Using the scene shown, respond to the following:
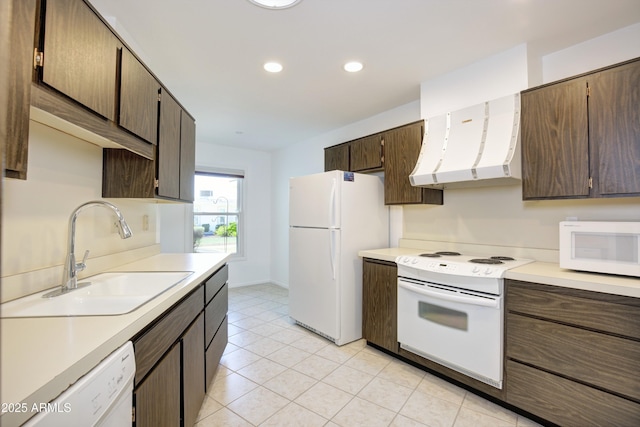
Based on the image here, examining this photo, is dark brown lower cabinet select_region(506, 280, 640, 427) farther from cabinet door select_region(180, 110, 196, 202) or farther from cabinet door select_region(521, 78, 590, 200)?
cabinet door select_region(180, 110, 196, 202)

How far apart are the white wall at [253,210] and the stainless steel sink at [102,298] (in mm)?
3492

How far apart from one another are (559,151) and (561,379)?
4.53 feet

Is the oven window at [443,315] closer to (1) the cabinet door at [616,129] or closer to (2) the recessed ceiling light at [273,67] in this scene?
(1) the cabinet door at [616,129]

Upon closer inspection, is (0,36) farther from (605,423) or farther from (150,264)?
(605,423)

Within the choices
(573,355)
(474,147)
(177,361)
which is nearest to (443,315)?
(573,355)

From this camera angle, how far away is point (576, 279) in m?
1.67

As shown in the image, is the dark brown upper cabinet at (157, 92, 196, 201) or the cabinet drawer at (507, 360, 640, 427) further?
the dark brown upper cabinet at (157, 92, 196, 201)

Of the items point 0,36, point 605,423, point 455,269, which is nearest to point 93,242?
point 0,36

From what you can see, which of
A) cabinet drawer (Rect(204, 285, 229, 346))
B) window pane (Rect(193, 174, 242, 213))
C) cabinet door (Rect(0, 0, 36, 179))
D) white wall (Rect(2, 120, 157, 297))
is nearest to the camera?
cabinet door (Rect(0, 0, 36, 179))

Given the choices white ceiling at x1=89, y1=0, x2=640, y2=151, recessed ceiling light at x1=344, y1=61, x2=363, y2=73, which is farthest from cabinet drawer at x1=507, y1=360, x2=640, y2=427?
recessed ceiling light at x1=344, y1=61, x2=363, y2=73

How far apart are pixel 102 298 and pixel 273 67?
206cm

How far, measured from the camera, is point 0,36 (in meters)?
0.39

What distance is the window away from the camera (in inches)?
198

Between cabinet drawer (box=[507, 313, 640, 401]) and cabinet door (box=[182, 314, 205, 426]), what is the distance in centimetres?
190
